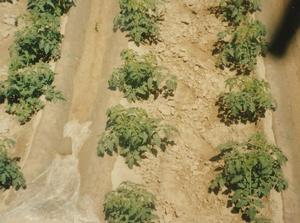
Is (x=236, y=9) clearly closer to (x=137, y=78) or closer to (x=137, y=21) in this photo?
(x=137, y=21)

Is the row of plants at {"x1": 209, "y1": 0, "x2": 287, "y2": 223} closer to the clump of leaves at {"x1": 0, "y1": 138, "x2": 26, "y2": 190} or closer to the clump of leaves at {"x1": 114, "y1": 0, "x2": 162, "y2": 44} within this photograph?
the clump of leaves at {"x1": 114, "y1": 0, "x2": 162, "y2": 44}

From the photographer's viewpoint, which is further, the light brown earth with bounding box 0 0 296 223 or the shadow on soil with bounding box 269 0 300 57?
the shadow on soil with bounding box 269 0 300 57

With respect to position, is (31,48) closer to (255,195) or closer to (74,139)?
(74,139)

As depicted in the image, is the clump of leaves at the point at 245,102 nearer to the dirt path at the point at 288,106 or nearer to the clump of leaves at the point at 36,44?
the dirt path at the point at 288,106

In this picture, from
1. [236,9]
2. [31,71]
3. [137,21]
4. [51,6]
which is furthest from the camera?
[236,9]

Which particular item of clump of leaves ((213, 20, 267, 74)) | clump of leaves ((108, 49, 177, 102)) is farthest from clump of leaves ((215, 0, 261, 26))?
clump of leaves ((108, 49, 177, 102))

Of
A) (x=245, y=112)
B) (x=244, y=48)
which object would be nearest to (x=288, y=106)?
(x=245, y=112)

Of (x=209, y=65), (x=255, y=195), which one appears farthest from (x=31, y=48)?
(x=255, y=195)
